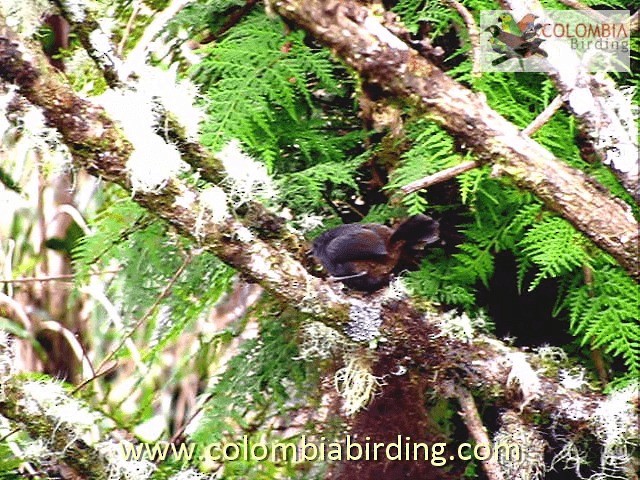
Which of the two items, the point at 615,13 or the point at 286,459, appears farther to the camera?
the point at 286,459

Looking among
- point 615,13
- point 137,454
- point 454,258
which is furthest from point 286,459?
point 615,13

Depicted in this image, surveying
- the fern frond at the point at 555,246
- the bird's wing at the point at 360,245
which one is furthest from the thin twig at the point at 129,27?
the fern frond at the point at 555,246

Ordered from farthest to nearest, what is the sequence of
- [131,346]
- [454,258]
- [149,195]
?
[131,346], [454,258], [149,195]

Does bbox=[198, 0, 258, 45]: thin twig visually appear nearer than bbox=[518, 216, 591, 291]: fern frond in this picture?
No

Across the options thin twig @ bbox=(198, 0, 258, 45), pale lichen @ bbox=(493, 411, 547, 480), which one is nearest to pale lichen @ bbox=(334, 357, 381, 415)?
pale lichen @ bbox=(493, 411, 547, 480)

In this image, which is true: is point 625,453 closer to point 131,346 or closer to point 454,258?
point 454,258

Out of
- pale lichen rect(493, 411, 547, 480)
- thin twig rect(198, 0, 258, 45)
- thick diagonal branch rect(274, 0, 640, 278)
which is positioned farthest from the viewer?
thin twig rect(198, 0, 258, 45)

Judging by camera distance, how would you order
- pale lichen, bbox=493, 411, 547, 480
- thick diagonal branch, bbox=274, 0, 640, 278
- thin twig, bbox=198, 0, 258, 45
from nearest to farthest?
1. thick diagonal branch, bbox=274, 0, 640, 278
2. pale lichen, bbox=493, 411, 547, 480
3. thin twig, bbox=198, 0, 258, 45

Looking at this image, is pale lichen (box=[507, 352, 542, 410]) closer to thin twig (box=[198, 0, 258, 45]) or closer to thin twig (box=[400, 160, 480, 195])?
thin twig (box=[400, 160, 480, 195])
